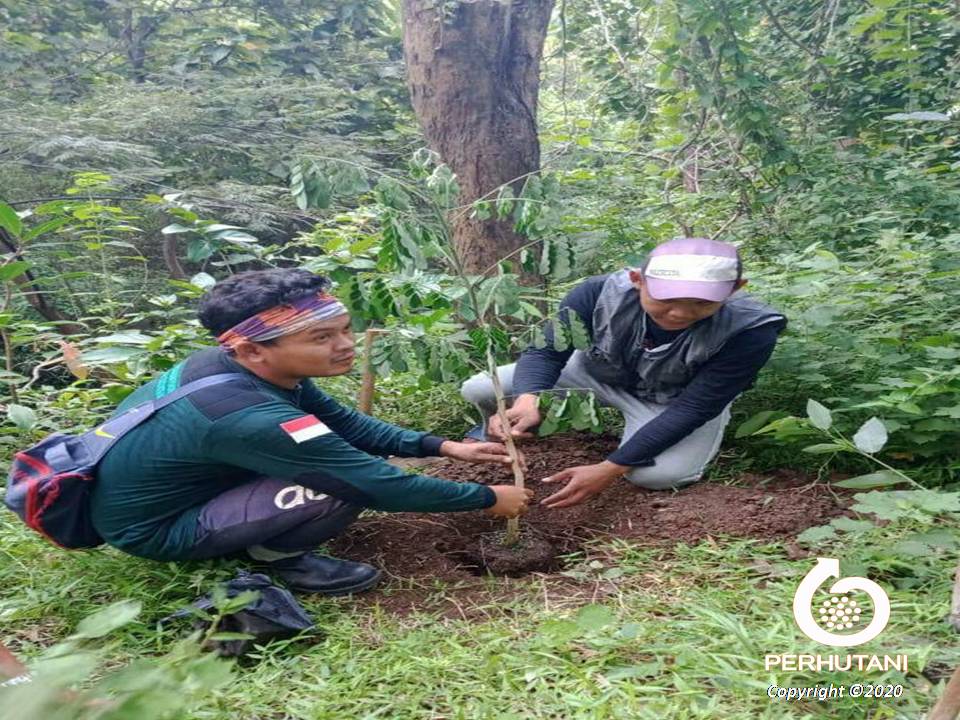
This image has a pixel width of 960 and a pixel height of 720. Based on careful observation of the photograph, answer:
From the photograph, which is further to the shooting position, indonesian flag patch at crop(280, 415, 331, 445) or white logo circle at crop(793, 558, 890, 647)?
indonesian flag patch at crop(280, 415, 331, 445)

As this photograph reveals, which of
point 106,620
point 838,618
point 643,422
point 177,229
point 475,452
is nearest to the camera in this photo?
point 106,620

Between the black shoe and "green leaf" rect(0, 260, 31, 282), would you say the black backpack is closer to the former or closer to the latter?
the black shoe

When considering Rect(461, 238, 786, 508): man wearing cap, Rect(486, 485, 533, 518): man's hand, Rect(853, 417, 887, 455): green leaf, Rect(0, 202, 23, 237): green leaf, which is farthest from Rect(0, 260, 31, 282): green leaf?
Rect(853, 417, 887, 455): green leaf

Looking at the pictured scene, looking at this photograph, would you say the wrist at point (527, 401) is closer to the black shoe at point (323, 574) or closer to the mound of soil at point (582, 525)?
the mound of soil at point (582, 525)

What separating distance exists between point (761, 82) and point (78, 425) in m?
3.92

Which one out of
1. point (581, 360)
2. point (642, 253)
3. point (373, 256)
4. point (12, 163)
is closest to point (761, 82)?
point (642, 253)

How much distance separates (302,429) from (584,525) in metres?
1.10

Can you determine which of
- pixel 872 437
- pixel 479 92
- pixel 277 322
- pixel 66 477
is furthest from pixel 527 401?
pixel 479 92

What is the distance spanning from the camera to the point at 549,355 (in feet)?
9.01

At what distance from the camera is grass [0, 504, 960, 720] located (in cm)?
140

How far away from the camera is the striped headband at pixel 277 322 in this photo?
6.27 feet

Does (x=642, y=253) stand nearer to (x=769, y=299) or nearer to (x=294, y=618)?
(x=769, y=299)

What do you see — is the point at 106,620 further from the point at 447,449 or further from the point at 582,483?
the point at 582,483

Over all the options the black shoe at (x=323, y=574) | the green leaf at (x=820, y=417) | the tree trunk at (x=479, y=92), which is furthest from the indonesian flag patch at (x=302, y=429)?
the tree trunk at (x=479, y=92)
